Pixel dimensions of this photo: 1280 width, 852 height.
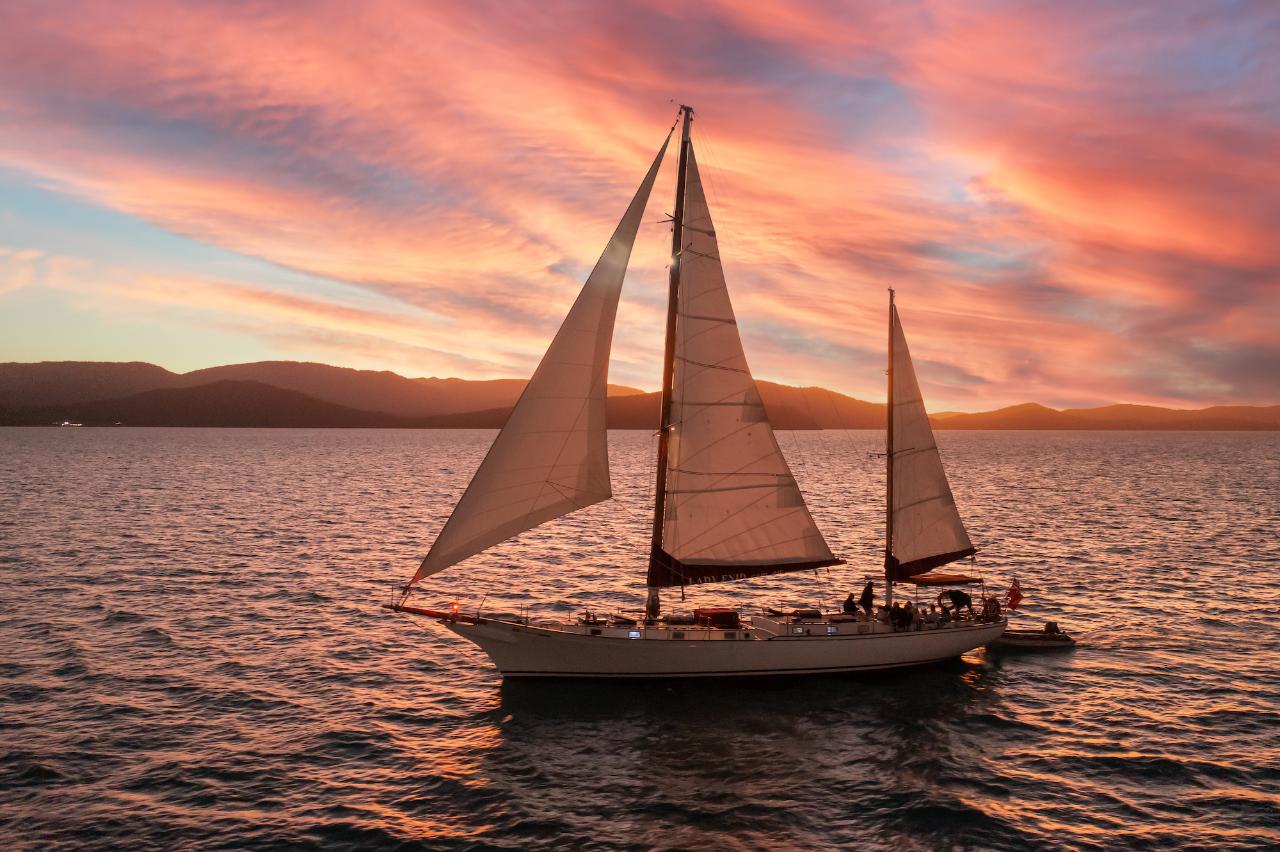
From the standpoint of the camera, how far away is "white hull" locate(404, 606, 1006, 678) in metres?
27.6

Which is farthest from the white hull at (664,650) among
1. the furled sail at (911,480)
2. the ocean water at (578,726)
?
the furled sail at (911,480)

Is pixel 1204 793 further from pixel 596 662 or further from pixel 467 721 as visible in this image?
pixel 467 721

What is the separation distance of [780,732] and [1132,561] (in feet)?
138

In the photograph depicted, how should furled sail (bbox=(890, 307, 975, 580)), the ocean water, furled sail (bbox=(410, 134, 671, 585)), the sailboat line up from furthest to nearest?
furled sail (bbox=(890, 307, 975, 580)) → the sailboat → furled sail (bbox=(410, 134, 671, 585)) → the ocean water

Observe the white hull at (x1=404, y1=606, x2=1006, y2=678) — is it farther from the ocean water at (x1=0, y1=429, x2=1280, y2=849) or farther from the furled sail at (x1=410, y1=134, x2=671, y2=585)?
the furled sail at (x1=410, y1=134, x2=671, y2=585)

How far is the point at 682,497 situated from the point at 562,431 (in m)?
5.47

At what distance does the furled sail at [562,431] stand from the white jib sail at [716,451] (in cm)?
296

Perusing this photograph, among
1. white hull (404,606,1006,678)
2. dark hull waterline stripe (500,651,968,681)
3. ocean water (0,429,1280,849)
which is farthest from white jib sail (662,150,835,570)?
ocean water (0,429,1280,849)

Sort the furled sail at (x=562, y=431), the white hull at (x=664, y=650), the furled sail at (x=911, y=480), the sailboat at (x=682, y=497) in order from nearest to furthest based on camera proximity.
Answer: the furled sail at (x=562, y=431) < the sailboat at (x=682, y=497) < the white hull at (x=664, y=650) < the furled sail at (x=911, y=480)

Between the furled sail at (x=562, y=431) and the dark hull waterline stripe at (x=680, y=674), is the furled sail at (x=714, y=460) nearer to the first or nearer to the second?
the furled sail at (x=562, y=431)

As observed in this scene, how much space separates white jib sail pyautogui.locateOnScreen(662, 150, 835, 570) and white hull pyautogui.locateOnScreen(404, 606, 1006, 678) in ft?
8.44

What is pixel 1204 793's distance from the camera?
70.5 feet

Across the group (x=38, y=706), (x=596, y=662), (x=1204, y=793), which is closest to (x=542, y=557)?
(x=596, y=662)

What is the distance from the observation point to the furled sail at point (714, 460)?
28094mm
